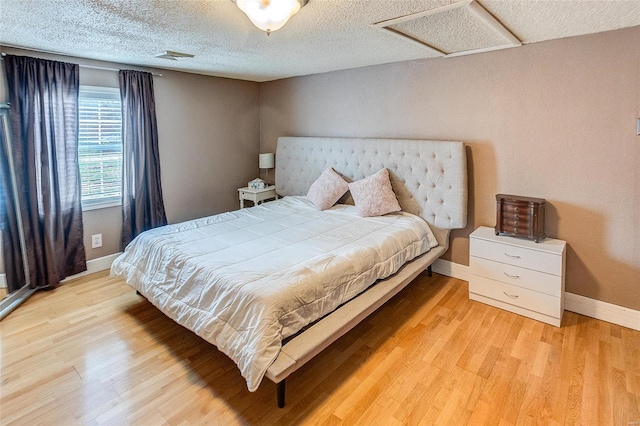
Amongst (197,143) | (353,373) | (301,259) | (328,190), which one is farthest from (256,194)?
(353,373)

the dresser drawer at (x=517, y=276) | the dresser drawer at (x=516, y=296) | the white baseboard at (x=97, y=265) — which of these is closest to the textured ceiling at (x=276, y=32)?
the dresser drawer at (x=517, y=276)

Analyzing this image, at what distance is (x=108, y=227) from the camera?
153 inches

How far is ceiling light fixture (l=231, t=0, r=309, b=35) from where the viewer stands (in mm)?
1811

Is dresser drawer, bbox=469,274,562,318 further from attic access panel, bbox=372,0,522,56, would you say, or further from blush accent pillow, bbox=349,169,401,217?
attic access panel, bbox=372,0,522,56

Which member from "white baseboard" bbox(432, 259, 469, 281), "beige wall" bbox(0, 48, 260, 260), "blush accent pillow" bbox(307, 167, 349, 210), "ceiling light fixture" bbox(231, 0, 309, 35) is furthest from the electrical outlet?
"white baseboard" bbox(432, 259, 469, 281)

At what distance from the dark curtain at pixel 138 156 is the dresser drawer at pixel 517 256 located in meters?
3.51

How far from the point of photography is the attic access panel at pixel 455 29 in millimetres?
2148

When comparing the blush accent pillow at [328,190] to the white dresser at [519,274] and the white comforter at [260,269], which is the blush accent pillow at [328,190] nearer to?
the white comforter at [260,269]

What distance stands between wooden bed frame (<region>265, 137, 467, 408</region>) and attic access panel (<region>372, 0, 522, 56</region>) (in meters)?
0.86

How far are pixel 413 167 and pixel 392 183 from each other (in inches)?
11.7

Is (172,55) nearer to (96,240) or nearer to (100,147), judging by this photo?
(100,147)

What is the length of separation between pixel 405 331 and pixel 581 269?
1.59 metres

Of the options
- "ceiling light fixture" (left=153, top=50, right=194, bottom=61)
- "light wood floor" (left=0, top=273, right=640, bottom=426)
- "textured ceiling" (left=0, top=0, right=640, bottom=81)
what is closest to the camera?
"light wood floor" (left=0, top=273, right=640, bottom=426)

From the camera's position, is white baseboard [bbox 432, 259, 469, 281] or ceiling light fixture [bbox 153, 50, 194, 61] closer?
ceiling light fixture [bbox 153, 50, 194, 61]
